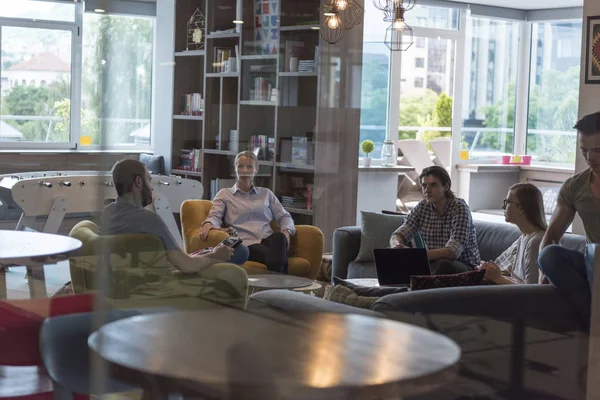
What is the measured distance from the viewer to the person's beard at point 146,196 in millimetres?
953

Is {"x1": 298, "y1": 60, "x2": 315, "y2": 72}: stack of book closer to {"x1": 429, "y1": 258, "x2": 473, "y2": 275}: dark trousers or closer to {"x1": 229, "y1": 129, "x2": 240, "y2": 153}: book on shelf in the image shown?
{"x1": 229, "y1": 129, "x2": 240, "y2": 153}: book on shelf

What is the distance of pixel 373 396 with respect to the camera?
0.84m

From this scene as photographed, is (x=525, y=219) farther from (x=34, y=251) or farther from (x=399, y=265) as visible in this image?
(x=34, y=251)

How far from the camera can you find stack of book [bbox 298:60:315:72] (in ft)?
11.2

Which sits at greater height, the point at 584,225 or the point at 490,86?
the point at 490,86

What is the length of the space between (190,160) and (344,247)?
1846mm

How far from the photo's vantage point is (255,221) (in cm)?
204

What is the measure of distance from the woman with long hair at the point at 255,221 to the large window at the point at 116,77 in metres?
0.32

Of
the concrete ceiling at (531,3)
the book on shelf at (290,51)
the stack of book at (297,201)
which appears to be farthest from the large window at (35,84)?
the concrete ceiling at (531,3)

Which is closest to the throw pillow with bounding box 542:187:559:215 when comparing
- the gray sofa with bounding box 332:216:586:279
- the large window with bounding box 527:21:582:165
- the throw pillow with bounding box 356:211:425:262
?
the gray sofa with bounding box 332:216:586:279

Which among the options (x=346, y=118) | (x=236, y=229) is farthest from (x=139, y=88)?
(x=346, y=118)

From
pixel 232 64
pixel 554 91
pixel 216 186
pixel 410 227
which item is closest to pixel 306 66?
pixel 232 64

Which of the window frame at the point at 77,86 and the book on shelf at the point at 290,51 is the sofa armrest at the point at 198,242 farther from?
the book on shelf at the point at 290,51

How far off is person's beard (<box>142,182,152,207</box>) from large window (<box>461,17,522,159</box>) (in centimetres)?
539
